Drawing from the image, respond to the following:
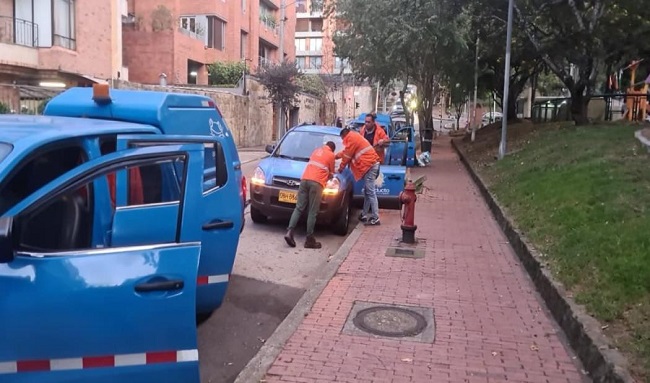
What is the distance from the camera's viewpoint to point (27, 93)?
55.3 feet

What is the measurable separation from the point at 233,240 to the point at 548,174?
8.59 m

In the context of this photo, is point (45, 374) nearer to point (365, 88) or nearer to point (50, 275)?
point (50, 275)

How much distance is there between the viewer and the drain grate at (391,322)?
17.3 ft

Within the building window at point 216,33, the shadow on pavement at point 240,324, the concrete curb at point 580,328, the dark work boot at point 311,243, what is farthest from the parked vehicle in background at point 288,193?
the building window at point 216,33

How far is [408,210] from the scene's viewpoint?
28.6 ft


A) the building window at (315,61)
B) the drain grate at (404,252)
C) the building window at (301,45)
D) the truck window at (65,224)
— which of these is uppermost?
the building window at (301,45)

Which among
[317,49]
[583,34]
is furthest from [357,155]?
[317,49]

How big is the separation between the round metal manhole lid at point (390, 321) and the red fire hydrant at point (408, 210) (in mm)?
2855

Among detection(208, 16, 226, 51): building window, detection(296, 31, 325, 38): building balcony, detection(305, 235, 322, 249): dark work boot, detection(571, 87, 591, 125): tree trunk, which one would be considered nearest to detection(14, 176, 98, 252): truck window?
detection(305, 235, 322, 249): dark work boot

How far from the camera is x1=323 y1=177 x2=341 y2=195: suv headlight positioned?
9.24 m

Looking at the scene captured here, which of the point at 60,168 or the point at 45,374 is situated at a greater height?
the point at 60,168

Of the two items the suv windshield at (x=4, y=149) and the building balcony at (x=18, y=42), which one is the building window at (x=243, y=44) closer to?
the building balcony at (x=18, y=42)

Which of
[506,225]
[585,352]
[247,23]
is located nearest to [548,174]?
[506,225]

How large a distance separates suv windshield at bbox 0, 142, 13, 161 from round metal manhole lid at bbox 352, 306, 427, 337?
3.20m
